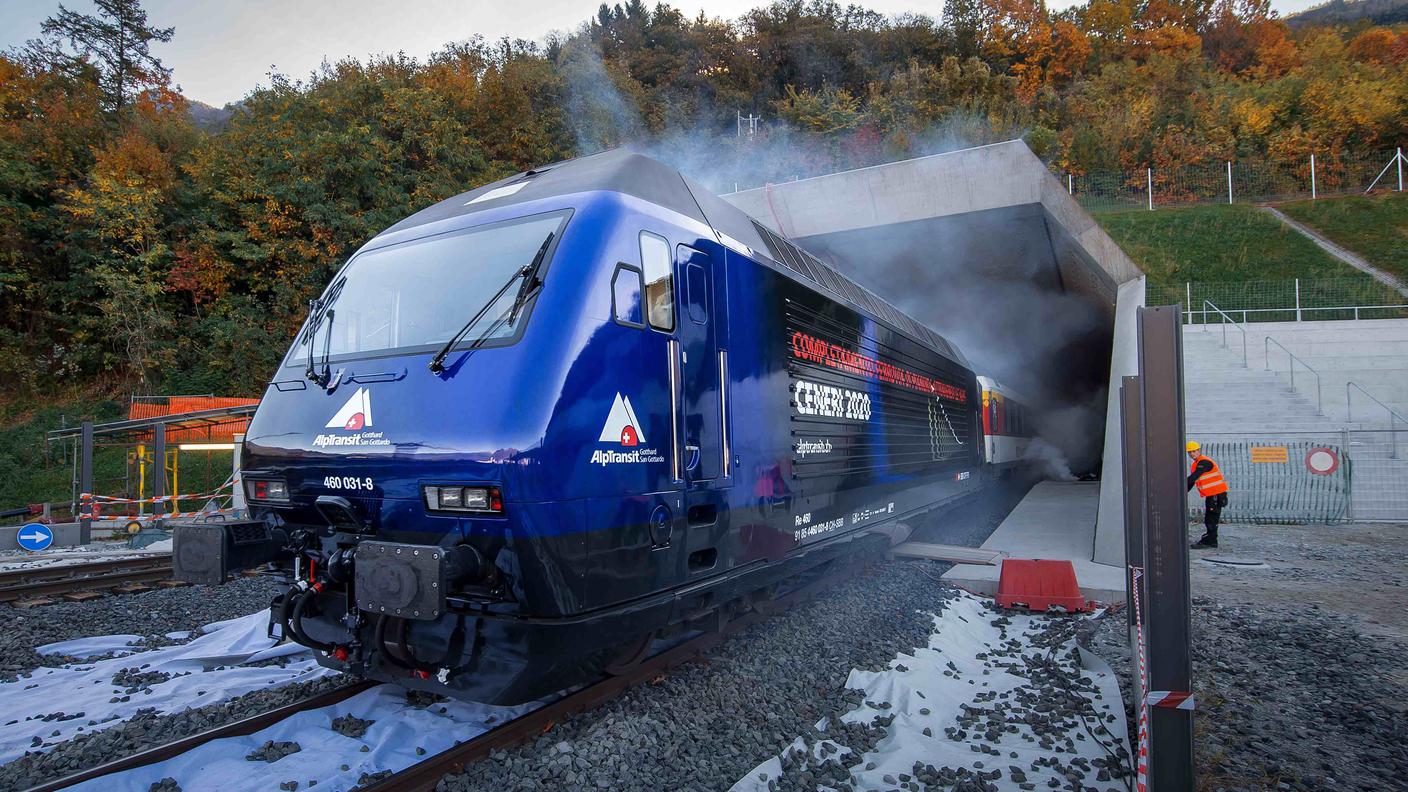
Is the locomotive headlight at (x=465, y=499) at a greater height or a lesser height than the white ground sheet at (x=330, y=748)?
greater

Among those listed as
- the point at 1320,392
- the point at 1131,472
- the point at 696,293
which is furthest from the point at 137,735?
the point at 1320,392

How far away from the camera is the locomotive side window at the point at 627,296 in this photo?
409 cm

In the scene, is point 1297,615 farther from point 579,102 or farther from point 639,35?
point 639,35

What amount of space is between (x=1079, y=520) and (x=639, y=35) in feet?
192

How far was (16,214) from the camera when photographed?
2741 cm

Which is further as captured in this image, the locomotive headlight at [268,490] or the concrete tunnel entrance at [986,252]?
the concrete tunnel entrance at [986,252]

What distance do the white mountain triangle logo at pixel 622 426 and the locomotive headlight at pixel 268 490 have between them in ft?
6.29

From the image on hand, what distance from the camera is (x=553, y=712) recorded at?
4258mm

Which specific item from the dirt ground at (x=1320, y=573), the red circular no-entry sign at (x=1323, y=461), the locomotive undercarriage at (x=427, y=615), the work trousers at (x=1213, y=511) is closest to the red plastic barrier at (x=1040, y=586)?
the dirt ground at (x=1320, y=573)

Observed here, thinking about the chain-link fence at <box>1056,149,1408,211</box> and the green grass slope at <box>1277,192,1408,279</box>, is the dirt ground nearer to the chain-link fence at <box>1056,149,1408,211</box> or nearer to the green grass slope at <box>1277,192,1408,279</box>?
the green grass slope at <box>1277,192,1408,279</box>

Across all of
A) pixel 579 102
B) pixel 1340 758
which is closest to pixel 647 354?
pixel 1340 758

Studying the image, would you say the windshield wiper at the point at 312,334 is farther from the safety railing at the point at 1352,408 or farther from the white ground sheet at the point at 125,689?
the safety railing at the point at 1352,408

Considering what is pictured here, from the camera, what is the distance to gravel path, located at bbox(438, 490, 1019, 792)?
368 cm

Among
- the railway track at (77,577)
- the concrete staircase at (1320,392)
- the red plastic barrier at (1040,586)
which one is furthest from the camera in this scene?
the concrete staircase at (1320,392)
